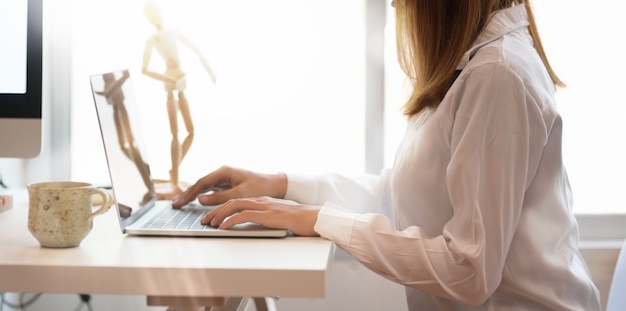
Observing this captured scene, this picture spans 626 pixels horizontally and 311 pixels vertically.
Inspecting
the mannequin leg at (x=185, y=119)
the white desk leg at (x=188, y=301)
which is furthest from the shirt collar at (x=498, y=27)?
the mannequin leg at (x=185, y=119)

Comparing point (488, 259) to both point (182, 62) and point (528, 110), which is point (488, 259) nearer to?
point (528, 110)

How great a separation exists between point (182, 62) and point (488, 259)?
4.29ft

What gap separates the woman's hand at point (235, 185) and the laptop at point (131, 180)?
0.03 meters

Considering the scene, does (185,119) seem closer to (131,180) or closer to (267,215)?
(131,180)

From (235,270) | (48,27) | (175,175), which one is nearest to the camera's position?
(235,270)

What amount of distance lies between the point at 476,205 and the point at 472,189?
23 mm

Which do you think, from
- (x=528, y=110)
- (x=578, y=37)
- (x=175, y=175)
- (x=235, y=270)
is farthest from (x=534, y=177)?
(x=578, y=37)

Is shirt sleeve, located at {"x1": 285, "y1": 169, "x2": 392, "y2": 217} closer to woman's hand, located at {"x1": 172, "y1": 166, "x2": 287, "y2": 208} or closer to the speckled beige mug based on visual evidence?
woman's hand, located at {"x1": 172, "y1": 166, "x2": 287, "y2": 208}

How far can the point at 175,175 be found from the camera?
6.21 feet

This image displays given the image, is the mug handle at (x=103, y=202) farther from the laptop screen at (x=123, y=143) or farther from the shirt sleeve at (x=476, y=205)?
the shirt sleeve at (x=476, y=205)

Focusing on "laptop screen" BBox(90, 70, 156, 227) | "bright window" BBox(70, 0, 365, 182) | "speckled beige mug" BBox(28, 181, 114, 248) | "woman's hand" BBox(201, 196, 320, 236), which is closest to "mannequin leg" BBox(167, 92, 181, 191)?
"bright window" BBox(70, 0, 365, 182)

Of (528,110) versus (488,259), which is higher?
(528,110)

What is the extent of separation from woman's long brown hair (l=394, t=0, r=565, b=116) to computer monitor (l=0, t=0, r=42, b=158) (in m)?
0.61

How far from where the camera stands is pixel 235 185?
137cm
